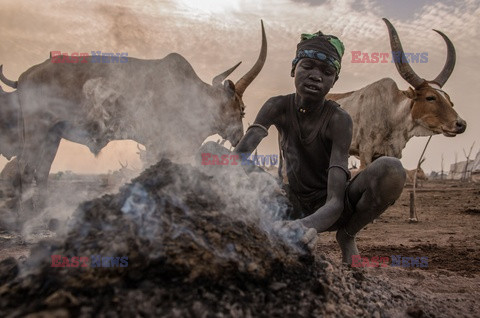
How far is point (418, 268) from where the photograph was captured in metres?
3.47

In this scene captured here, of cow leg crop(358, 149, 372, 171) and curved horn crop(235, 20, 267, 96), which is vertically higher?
curved horn crop(235, 20, 267, 96)

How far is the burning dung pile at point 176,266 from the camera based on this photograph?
120cm

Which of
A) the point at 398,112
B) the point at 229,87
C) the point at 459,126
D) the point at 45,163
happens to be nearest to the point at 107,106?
the point at 45,163

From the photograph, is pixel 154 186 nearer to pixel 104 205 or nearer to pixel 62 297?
pixel 104 205

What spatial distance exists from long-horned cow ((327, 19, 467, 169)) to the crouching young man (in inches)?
183

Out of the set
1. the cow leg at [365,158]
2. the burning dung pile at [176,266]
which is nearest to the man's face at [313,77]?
the burning dung pile at [176,266]

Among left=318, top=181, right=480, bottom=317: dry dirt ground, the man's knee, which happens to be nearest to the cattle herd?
left=318, top=181, right=480, bottom=317: dry dirt ground

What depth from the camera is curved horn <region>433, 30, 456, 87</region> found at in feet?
21.8

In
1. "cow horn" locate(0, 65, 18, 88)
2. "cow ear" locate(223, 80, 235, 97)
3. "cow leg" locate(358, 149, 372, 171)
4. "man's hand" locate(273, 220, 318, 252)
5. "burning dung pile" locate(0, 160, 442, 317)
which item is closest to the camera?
"burning dung pile" locate(0, 160, 442, 317)

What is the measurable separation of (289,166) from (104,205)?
1682mm

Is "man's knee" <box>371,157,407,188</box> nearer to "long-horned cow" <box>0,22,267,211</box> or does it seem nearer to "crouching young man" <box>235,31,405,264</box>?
"crouching young man" <box>235,31,405,264</box>

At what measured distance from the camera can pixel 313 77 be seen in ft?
7.99

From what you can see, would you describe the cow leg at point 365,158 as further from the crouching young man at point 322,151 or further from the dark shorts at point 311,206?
the crouching young man at point 322,151

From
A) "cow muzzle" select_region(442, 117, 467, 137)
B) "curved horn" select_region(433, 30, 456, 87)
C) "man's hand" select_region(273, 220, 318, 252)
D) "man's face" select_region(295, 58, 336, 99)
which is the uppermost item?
"curved horn" select_region(433, 30, 456, 87)
